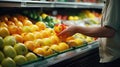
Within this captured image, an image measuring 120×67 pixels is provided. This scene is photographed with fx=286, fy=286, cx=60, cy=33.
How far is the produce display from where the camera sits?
238 centimetres

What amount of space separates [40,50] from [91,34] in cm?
50

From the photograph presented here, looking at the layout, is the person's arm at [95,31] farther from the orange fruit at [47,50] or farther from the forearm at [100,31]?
the orange fruit at [47,50]

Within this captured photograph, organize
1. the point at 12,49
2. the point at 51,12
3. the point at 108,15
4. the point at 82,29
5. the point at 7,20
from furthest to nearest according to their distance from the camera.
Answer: the point at 51,12 < the point at 7,20 < the point at 82,29 < the point at 108,15 < the point at 12,49

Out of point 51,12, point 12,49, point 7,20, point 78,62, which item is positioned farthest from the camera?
point 51,12

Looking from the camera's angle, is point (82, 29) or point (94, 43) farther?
point (94, 43)

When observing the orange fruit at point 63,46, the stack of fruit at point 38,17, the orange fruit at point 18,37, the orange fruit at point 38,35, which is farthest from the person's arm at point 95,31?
the stack of fruit at point 38,17

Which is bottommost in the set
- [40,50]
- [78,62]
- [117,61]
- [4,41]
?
[78,62]

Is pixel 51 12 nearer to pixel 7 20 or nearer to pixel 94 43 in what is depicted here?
pixel 94 43

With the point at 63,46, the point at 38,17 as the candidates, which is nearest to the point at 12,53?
the point at 63,46

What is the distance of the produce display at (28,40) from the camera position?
2377mm

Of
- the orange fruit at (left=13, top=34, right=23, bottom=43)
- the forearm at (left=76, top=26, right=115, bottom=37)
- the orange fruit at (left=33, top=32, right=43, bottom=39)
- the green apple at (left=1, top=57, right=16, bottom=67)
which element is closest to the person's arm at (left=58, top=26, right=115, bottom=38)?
the forearm at (left=76, top=26, right=115, bottom=37)

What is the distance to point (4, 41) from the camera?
2.48 metres

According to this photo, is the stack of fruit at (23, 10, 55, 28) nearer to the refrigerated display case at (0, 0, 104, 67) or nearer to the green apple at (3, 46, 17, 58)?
the refrigerated display case at (0, 0, 104, 67)

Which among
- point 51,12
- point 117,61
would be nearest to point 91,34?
point 117,61
